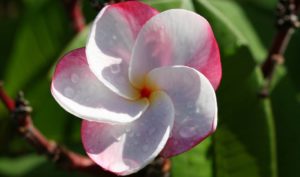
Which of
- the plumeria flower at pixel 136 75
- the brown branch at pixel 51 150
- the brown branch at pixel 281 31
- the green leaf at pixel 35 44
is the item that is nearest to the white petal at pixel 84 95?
the plumeria flower at pixel 136 75

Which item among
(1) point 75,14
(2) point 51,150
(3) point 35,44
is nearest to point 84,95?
(2) point 51,150

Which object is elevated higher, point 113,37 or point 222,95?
point 113,37

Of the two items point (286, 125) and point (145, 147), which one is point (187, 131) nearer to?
point (145, 147)

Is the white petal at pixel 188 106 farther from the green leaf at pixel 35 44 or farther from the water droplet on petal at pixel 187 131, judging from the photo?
the green leaf at pixel 35 44

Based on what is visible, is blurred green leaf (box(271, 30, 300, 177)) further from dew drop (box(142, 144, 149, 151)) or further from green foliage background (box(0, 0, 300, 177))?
dew drop (box(142, 144, 149, 151))

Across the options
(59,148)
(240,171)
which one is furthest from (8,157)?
(240,171)

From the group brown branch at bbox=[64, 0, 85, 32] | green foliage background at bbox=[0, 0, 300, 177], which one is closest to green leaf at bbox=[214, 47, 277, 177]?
green foliage background at bbox=[0, 0, 300, 177]

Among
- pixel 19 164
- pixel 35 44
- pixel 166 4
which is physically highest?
pixel 166 4

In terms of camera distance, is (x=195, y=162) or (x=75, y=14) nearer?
(x=195, y=162)
